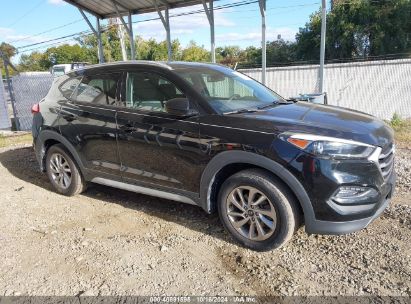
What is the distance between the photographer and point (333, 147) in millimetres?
2887

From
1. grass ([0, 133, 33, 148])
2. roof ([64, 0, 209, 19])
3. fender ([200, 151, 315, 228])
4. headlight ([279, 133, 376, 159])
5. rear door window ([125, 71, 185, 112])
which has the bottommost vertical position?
grass ([0, 133, 33, 148])

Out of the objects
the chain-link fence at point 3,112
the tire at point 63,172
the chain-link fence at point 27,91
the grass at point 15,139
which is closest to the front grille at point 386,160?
the tire at point 63,172

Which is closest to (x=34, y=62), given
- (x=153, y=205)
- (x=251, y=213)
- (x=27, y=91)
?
(x=27, y=91)

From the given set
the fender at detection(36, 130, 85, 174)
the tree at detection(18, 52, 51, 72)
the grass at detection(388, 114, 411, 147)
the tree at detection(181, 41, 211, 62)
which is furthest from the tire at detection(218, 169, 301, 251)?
the tree at detection(18, 52, 51, 72)

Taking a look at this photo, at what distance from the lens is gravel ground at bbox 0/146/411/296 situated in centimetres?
284

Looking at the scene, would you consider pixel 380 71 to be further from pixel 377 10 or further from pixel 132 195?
pixel 377 10

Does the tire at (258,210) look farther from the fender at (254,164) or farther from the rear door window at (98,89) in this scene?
the rear door window at (98,89)

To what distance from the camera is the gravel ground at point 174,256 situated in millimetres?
2844

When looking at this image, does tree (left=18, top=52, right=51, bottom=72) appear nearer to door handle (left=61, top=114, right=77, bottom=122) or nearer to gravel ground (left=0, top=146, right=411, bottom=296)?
door handle (left=61, top=114, right=77, bottom=122)

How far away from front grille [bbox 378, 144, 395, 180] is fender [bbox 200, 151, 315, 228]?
71 cm

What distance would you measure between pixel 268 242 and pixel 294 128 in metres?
1.05

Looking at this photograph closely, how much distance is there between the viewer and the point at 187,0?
12.1 meters

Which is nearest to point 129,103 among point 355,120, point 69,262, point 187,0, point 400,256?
point 69,262

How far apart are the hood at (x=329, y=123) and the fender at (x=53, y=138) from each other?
7.76ft
